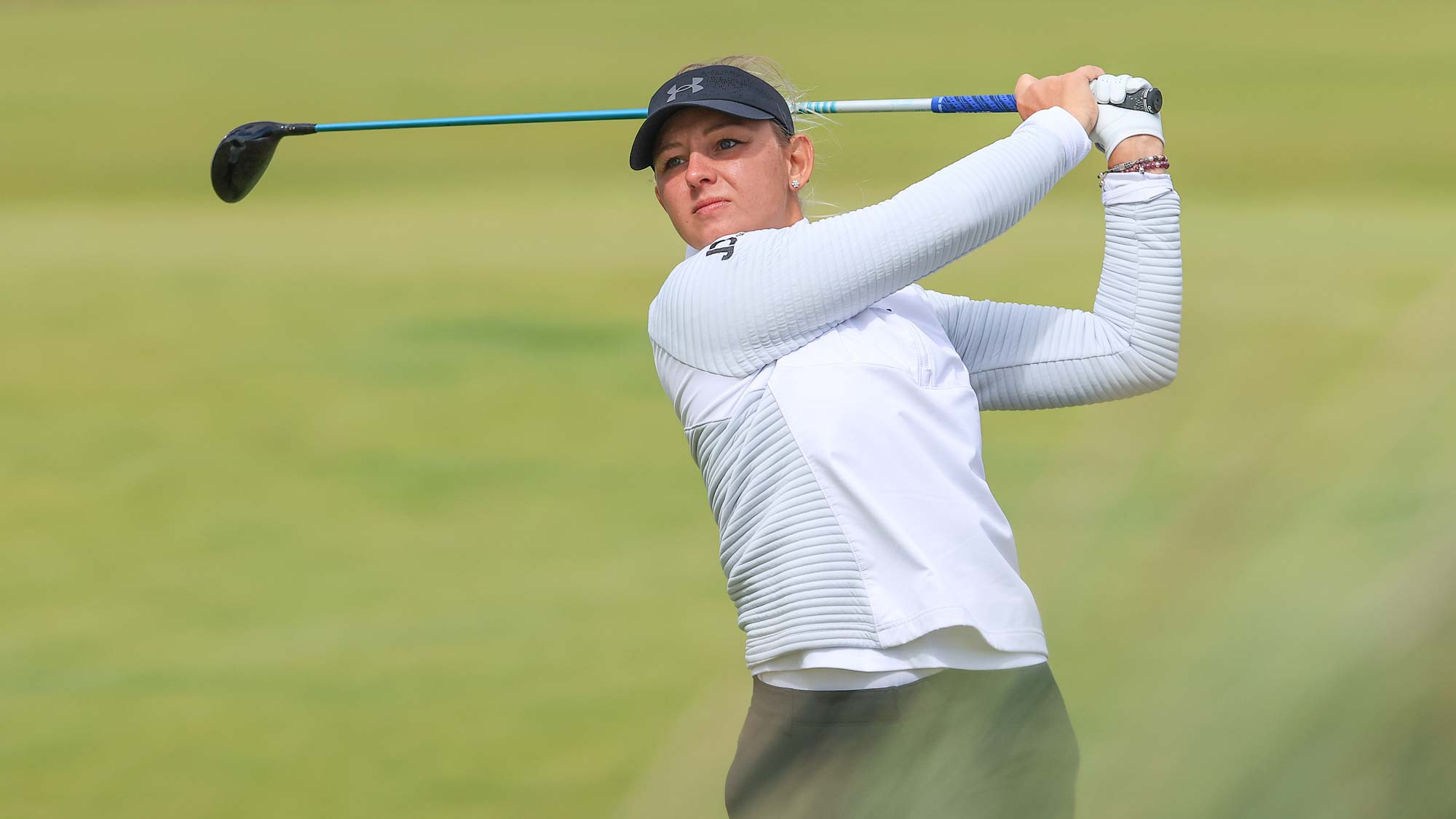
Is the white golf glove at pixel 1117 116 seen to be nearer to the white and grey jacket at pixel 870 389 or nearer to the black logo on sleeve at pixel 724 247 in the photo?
the white and grey jacket at pixel 870 389

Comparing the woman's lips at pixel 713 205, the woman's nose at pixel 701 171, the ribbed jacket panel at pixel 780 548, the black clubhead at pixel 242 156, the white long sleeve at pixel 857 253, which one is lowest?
the ribbed jacket panel at pixel 780 548

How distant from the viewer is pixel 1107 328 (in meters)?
0.62

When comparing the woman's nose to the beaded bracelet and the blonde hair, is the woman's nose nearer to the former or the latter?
the blonde hair

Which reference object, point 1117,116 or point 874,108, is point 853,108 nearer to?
point 874,108

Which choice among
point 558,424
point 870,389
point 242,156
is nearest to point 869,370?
point 870,389

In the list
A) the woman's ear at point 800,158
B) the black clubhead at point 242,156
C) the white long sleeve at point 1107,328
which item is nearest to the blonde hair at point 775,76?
the woman's ear at point 800,158

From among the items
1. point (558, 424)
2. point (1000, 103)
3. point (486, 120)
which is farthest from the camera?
point (558, 424)

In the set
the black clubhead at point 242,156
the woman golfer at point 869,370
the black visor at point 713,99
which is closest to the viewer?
the woman golfer at point 869,370

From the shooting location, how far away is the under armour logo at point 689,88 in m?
0.64

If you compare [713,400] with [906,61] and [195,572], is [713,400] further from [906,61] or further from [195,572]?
[906,61]

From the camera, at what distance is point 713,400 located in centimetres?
59

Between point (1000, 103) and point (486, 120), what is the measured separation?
1.13 ft

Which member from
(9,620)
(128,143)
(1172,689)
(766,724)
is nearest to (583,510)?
(9,620)

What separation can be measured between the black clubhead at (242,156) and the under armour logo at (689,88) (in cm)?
41
